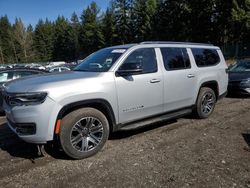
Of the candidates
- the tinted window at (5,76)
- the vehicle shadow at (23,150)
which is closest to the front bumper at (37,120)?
the vehicle shadow at (23,150)

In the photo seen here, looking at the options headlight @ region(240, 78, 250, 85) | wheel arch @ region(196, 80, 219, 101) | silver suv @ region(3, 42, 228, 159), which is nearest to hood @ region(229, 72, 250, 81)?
headlight @ region(240, 78, 250, 85)

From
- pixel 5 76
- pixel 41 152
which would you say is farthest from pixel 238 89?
pixel 5 76

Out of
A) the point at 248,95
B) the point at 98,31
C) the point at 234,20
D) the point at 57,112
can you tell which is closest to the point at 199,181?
the point at 57,112

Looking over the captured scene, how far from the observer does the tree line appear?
1503 inches

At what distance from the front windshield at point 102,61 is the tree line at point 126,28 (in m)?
31.3

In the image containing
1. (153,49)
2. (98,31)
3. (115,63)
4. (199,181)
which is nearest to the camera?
(199,181)

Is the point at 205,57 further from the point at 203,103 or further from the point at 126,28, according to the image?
the point at 126,28

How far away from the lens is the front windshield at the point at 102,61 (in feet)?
17.2

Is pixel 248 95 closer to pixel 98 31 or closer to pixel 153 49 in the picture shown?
pixel 153 49

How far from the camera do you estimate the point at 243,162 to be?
4.39 metres

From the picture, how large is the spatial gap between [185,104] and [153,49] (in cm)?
149

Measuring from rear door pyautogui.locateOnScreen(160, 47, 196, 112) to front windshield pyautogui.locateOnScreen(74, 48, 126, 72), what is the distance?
1050mm

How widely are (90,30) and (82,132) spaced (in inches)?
2980

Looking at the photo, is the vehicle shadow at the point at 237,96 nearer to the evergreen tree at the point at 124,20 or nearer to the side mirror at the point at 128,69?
the side mirror at the point at 128,69
